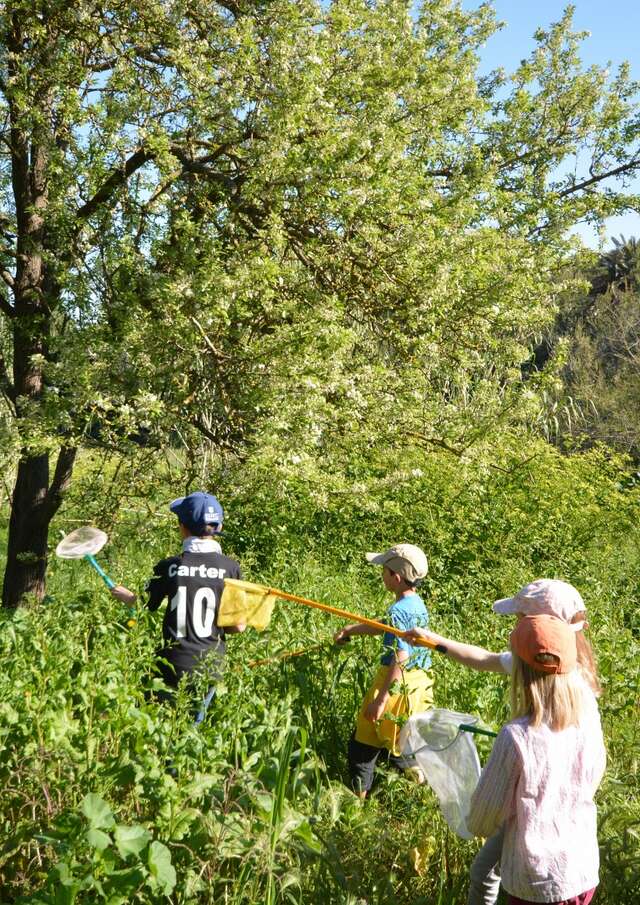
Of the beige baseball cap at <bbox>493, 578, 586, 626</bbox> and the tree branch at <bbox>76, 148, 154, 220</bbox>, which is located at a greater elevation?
the tree branch at <bbox>76, 148, 154, 220</bbox>

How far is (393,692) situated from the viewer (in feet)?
11.7

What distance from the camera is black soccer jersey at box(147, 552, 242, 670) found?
377 centimetres

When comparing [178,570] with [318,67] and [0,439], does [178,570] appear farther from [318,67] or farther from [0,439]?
[318,67]

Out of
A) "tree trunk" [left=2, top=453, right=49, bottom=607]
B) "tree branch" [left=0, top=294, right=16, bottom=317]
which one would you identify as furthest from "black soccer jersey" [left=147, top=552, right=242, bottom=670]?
"tree branch" [left=0, top=294, right=16, bottom=317]

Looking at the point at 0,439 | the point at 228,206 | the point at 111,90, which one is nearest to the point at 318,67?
the point at 228,206

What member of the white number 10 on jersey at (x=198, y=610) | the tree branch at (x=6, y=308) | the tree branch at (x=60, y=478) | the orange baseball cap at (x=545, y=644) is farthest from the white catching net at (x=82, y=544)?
the tree branch at (x=6, y=308)

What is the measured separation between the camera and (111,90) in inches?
259

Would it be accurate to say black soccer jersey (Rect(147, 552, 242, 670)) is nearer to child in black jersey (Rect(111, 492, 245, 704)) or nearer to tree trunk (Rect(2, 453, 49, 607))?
child in black jersey (Rect(111, 492, 245, 704))

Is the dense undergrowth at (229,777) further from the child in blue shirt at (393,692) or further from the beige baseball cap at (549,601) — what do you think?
the beige baseball cap at (549,601)

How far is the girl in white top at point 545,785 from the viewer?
2.35m

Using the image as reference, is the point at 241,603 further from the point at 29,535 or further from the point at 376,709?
the point at 29,535

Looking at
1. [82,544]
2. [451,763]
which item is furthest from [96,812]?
[82,544]

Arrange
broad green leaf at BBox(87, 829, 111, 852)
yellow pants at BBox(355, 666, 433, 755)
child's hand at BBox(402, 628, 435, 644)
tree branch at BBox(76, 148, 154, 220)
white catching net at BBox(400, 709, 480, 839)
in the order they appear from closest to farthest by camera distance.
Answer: broad green leaf at BBox(87, 829, 111, 852) → white catching net at BBox(400, 709, 480, 839) → child's hand at BBox(402, 628, 435, 644) → yellow pants at BBox(355, 666, 433, 755) → tree branch at BBox(76, 148, 154, 220)

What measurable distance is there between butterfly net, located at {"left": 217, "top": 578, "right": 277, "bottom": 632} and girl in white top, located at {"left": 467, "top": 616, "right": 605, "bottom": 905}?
164cm
